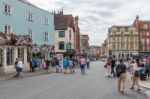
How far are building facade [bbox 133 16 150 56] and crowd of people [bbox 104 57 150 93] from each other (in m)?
105

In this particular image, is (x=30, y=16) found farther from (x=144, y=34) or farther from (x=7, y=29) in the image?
(x=144, y=34)

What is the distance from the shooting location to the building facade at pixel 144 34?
14125 cm

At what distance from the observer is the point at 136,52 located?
480 ft

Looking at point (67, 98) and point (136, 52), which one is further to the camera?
point (136, 52)

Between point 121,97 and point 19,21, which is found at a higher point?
point 19,21

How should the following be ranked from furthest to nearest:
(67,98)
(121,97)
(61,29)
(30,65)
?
1. (61,29)
2. (30,65)
3. (121,97)
4. (67,98)

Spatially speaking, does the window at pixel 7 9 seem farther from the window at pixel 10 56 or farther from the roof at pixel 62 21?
the roof at pixel 62 21

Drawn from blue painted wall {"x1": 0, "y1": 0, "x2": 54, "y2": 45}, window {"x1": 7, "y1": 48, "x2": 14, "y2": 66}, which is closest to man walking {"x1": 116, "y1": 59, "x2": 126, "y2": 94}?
window {"x1": 7, "y1": 48, "x2": 14, "y2": 66}

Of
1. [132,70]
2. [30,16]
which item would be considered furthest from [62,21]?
[132,70]

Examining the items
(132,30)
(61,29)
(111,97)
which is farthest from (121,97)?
(132,30)

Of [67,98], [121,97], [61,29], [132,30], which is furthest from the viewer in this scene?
[132,30]

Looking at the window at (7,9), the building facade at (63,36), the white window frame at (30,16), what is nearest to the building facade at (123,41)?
the building facade at (63,36)

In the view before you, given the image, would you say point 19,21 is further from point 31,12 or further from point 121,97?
point 121,97

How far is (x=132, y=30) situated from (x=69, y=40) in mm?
60371
